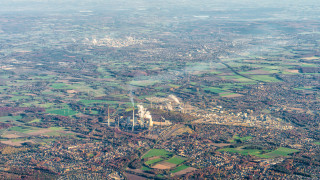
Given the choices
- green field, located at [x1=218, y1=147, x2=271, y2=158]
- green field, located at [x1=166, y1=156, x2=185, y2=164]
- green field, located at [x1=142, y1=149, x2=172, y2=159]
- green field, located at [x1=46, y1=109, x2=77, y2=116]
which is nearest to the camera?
green field, located at [x1=166, y1=156, x2=185, y2=164]

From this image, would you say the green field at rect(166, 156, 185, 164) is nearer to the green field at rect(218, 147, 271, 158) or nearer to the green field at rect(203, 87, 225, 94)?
the green field at rect(218, 147, 271, 158)

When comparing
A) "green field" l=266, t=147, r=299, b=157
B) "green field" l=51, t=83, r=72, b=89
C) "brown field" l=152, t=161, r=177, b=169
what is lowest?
"green field" l=51, t=83, r=72, b=89

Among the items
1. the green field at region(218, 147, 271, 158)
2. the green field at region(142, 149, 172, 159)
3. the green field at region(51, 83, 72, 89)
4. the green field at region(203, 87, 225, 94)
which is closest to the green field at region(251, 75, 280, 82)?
the green field at region(203, 87, 225, 94)

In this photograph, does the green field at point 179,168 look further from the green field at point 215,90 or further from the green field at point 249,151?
the green field at point 215,90

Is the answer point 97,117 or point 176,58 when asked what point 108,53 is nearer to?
point 176,58

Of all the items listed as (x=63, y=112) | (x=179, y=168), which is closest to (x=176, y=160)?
(x=179, y=168)

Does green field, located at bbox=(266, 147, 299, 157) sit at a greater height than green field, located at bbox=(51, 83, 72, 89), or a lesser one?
greater

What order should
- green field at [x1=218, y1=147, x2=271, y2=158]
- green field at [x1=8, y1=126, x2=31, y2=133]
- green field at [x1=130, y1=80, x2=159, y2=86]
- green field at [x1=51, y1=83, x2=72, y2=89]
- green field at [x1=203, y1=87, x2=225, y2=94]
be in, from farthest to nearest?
green field at [x1=130, y1=80, x2=159, y2=86], green field at [x1=51, y1=83, x2=72, y2=89], green field at [x1=203, y1=87, x2=225, y2=94], green field at [x1=8, y1=126, x2=31, y2=133], green field at [x1=218, y1=147, x2=271, y2=158]

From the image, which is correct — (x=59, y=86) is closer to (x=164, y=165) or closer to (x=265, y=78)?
(x=265, y=78)

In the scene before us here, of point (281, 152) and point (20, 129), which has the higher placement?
point (281, 152)
